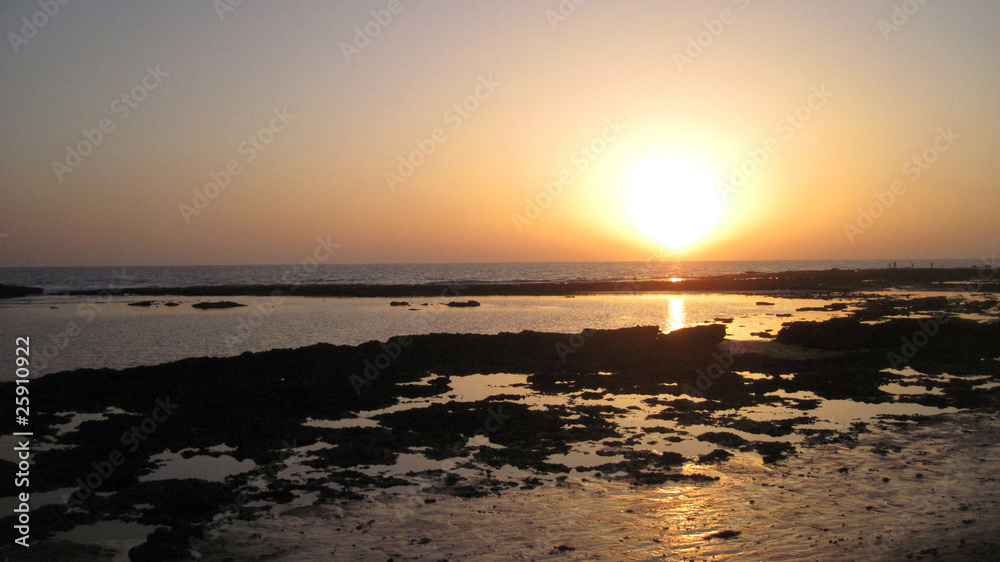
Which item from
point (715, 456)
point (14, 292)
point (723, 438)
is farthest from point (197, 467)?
point (14, 292)

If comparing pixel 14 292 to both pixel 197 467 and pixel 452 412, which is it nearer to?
pixel 197 467

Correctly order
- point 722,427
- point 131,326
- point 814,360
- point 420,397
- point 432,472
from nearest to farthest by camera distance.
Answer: point 432,472 → point 722,427 → point 420,397 → point 814,360 → point 131,326

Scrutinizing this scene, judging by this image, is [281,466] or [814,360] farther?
[814,360]

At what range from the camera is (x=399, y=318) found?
46.2 m

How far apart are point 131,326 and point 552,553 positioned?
130ft

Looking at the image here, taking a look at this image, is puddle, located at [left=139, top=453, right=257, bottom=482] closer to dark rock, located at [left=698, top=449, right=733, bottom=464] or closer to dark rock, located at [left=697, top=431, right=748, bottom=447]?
dark rock, located at [left=698, top=449, right=733, bottom=464]

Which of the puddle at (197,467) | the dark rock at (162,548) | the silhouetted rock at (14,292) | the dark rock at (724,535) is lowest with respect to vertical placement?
the puddle at (197,467)

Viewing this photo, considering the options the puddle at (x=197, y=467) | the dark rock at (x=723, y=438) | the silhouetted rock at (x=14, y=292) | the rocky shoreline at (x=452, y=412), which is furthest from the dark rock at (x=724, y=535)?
the silhouetted rock at (x=14, y=292)

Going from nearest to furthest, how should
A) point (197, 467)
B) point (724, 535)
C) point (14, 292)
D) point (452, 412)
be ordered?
point (724, 535)
point (197, 467)
point (452, 412)
point (14, 292)

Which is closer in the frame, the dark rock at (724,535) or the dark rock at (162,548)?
the dark rock at (162,548)

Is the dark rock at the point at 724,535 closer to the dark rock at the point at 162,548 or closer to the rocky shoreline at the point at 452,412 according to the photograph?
the rocky shoreline at the point at 452,412

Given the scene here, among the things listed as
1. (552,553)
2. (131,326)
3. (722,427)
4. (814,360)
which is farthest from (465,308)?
(552,553)

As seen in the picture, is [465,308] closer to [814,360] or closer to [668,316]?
[668,316]

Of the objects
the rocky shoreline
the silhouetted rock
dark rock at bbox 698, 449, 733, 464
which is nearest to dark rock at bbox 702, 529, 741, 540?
the rocky shoreline
